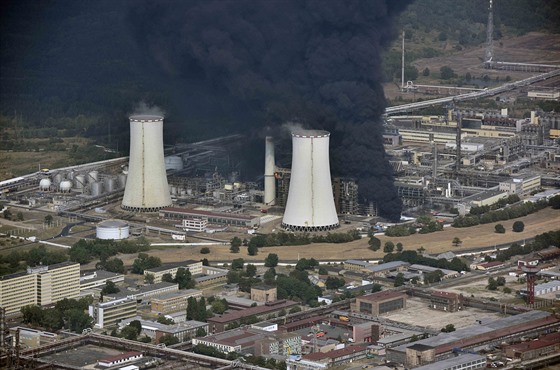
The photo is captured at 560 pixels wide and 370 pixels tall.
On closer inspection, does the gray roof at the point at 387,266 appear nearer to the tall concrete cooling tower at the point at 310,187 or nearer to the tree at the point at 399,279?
the tree at the point at 399,279

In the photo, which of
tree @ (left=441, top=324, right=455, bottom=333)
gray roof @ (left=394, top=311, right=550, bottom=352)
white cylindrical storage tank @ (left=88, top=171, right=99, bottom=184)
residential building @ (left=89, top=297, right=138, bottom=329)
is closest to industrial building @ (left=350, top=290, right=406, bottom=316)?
tree @ (left=441, top=324, right=455, bottom=333)

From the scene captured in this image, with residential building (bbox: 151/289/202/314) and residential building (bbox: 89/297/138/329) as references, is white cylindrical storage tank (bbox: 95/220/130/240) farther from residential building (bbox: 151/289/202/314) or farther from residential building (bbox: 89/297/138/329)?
residential building (bbox: 89/297/138/329)

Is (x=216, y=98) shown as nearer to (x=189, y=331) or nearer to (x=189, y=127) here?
(x=189, y=127)

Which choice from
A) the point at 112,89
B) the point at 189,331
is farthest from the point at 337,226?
the point at 112,89

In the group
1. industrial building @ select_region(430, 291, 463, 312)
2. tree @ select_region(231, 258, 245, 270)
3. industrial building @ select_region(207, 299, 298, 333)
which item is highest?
tree @ select_region(231, 258, 245, 270)

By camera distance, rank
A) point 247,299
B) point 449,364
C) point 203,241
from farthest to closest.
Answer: point 203,241
point 247,299
point 449,364

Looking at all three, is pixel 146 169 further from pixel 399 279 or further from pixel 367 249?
pixel 399 279
